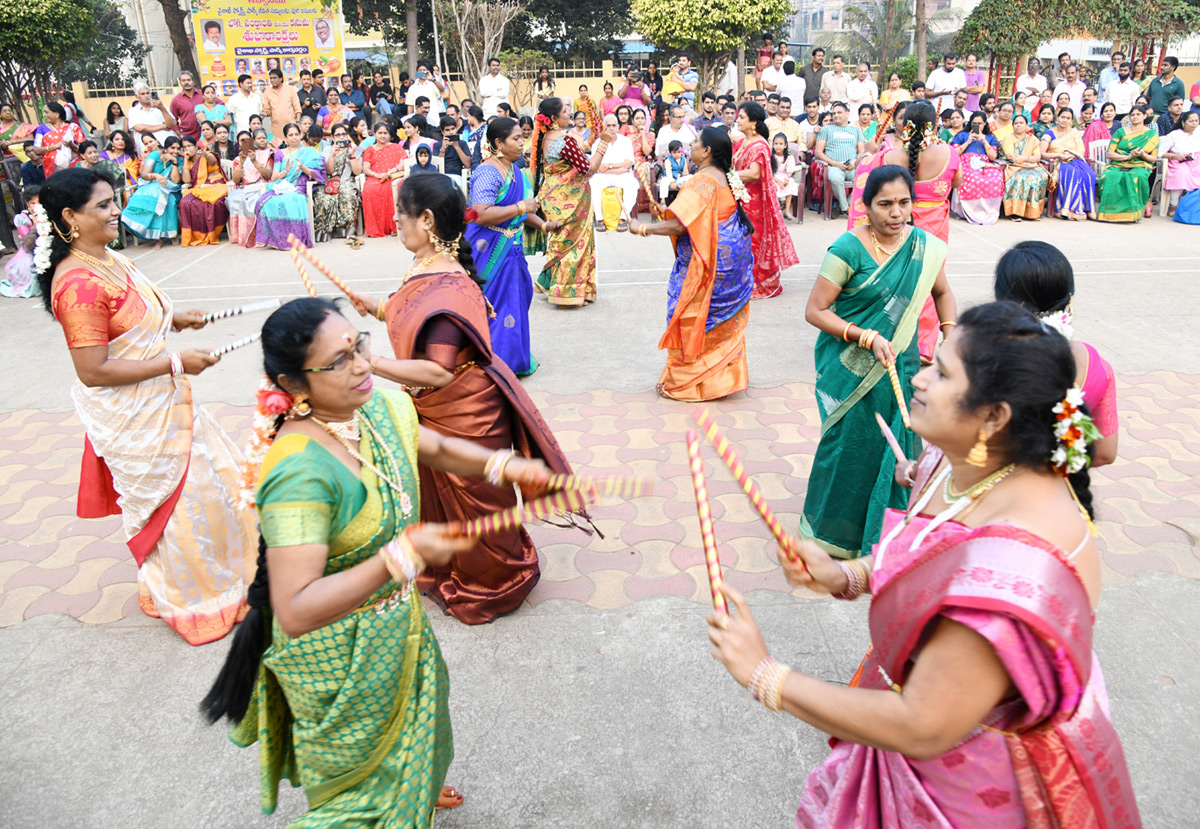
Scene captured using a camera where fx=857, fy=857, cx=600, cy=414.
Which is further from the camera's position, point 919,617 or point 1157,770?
point 1157,770

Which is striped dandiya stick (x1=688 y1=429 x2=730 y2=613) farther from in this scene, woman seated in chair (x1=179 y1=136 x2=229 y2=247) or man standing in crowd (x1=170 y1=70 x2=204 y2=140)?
man standing in crowd (x1=170 y1=70 x2=204 y2=140)

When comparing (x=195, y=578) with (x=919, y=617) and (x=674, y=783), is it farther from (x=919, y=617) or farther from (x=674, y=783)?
(x=919, y=617)

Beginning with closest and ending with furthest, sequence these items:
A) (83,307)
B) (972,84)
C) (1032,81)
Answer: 1. (83,307)
2. (972,84)
3. (1032,81)

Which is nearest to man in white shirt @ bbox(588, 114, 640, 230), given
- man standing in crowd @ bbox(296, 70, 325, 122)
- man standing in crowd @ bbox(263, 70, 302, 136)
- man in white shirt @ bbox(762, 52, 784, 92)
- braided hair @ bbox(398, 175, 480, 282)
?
man in white shirt @ bbox(762, 52, 784, 92)

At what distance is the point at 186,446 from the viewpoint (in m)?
3.31

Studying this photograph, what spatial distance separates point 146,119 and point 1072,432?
14050mm

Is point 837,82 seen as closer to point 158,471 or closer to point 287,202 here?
point 287,202

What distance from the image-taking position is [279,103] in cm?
1348

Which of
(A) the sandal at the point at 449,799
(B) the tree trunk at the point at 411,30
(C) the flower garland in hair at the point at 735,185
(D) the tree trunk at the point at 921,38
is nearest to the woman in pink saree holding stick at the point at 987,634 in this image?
(A) the sandal at the point at 449,799

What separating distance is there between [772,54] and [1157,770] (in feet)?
46.2

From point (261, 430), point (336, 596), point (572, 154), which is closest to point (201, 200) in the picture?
point (572, 154)

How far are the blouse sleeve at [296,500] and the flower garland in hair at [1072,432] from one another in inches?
55.1

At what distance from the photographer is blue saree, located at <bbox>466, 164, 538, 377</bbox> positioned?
5.54 m

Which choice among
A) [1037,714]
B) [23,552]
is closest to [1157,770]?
[1037,714]
